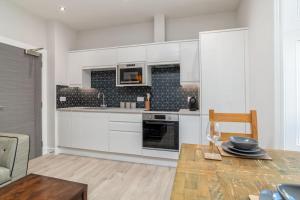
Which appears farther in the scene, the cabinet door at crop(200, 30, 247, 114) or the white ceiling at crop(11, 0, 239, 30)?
the white ceiling at crop(11, 0, 239, 30)

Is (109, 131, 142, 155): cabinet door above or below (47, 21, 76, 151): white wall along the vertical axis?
below

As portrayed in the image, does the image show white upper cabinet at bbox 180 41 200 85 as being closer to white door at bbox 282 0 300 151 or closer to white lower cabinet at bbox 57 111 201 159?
white lower cabinet at bbox 57 111 201 159

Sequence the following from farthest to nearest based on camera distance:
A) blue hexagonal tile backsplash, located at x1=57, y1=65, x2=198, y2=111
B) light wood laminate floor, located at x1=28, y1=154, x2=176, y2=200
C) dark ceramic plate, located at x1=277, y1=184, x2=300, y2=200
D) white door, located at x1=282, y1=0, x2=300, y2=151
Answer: blue hexagonal tile backsplash, located at x1=57, y1=65, x2=198, y2=111 → light wood laminate floor, located at x1=28, y1=154, x2=176, y2=200 → white door, located at x1=282, y1=0, x2=300, y2=151 → dark ceramic plate, located at x1=277, y1=184, x2=300, y2=200

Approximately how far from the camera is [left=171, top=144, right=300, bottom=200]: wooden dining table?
2.14 feet

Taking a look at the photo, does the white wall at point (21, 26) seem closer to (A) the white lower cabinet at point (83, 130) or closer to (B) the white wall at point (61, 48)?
(B) the white wall at point (61, 48)

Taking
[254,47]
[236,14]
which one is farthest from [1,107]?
[236,14]

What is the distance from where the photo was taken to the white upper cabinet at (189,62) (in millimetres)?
2881

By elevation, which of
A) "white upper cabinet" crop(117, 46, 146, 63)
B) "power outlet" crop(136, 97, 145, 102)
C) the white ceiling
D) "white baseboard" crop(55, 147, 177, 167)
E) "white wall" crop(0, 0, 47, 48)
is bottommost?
"white baseboard" crop(55, 147, 177, 167)

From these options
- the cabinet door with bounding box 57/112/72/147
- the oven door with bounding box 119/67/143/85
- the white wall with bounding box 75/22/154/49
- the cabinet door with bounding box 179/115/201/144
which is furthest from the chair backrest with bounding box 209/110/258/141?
the cabinet door with bounding box 57/112/72/147

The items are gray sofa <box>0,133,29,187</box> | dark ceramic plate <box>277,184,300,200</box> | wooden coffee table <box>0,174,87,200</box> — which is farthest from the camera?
gray sofa <box>0,133,29,187</box>

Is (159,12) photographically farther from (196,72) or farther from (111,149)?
(111,149)

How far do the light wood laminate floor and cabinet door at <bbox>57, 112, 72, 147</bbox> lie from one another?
0.89 feet

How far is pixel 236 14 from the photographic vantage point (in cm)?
314

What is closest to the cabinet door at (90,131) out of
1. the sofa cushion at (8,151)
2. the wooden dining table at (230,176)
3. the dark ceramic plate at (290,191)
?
the sofa cushion at (8,151)
